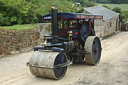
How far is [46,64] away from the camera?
23.2 feet

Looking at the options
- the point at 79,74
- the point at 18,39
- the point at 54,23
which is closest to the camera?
the point at 54,23

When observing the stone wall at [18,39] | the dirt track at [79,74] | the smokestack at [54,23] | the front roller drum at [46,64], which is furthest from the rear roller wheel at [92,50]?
the stone wall at [18,39]

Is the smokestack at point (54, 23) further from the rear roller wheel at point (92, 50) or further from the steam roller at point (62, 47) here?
the rear roller wheel at point (92, 50)

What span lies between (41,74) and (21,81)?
809 mm

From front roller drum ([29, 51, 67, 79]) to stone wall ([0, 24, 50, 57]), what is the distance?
5.08 meters

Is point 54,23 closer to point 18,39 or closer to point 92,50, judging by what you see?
point 92,50

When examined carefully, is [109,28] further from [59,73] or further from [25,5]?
[59,73]

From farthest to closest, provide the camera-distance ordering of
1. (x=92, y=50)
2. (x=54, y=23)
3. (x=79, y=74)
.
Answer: (x=92, y=50)
(x=79, y=74)
(x=54, y=23)

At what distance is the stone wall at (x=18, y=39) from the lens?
1203cm

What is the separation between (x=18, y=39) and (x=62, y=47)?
19.2ft

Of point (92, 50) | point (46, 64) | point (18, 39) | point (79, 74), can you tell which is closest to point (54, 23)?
point (46, 64)

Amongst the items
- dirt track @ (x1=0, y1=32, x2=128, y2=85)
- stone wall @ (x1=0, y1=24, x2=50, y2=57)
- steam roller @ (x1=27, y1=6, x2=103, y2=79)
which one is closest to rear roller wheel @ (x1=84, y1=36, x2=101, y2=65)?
steam roller @ (x1=27, y1=6, x2=103, y2=79)

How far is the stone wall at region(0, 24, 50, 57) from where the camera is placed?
39.5ft

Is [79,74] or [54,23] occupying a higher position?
[54,23]
